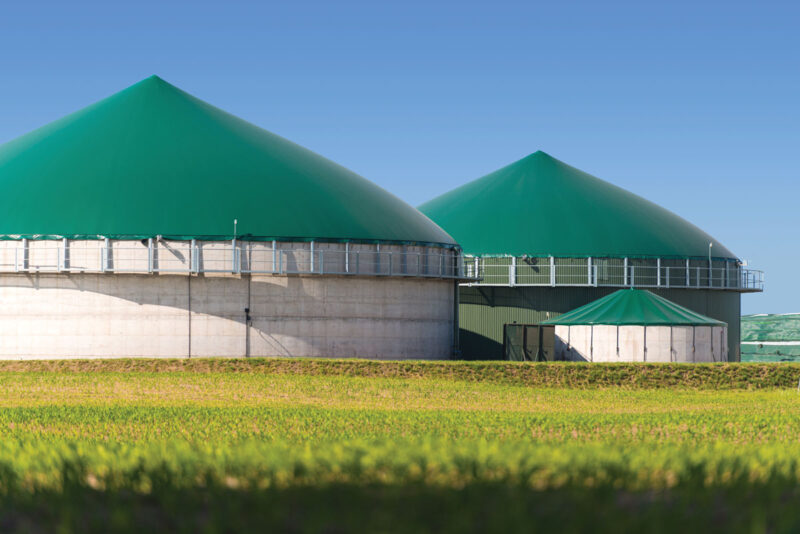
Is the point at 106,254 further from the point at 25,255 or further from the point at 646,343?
the point at 646,343

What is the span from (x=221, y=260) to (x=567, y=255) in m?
27.3

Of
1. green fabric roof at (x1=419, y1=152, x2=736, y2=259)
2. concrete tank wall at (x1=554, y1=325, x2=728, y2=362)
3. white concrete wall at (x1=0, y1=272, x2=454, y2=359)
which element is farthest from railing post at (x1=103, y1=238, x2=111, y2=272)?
green fabric roof at (x1=419, y1=152, x2=736, y2=259)

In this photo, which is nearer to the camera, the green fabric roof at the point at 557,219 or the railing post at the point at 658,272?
the railing post at the point at 658,272

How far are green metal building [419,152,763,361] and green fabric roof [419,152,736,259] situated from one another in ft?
0.23

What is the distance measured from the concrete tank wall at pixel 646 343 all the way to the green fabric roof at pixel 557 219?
15.5m

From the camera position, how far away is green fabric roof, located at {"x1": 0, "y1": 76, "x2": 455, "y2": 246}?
4978 cm

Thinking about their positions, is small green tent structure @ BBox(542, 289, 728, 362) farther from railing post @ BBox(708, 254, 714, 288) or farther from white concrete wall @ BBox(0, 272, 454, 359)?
railing post @ BBox(708, 254, 714, 288)

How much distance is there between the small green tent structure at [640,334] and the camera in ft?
171

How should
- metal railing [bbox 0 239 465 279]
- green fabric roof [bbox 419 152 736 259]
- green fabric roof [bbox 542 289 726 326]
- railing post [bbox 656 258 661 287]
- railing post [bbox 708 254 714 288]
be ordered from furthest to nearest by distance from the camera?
railing post [bbox 708 254 714 288] → green fabric roof [bbox 419 152 736 259] → railing post [bbox 656 258 661 287] → green fabric roof [bbox 542 289 726 326] → metal railing [bbox 0 239 465 279]

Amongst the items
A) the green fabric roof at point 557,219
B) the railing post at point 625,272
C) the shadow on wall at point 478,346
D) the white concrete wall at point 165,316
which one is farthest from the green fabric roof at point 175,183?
the railing post at point 625,272

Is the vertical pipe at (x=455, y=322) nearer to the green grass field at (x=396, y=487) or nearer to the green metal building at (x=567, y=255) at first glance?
the green metal building at (x=567, y=255)

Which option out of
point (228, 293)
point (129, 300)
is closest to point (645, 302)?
point (228, 293)

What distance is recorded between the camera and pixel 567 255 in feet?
225

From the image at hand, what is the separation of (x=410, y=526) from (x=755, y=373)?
40.7 meters
